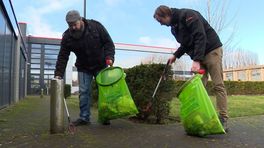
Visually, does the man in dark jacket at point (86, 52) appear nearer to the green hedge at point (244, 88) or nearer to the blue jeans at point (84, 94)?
the blue jeans at point (84, 94)

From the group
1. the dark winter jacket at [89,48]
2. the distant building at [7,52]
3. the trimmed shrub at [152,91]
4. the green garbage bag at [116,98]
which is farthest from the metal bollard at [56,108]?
the distant building at [7,52]

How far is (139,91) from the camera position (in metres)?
7.12

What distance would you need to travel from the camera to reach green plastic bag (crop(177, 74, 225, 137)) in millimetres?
4785

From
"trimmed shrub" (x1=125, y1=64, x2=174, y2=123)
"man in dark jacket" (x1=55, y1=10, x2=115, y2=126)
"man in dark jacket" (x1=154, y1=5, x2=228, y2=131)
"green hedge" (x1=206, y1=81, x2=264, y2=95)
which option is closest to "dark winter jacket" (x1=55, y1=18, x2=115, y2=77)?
"man in dark jacket" (x1=55, y1=10, x2=115, y2=126)

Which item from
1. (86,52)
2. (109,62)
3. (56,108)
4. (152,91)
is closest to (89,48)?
(86,52)

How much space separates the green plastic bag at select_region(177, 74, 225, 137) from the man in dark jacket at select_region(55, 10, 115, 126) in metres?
1.62

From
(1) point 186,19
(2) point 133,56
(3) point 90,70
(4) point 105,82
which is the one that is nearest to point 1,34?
(3) point 90,70

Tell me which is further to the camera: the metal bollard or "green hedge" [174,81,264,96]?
"green hedge" [174,81,264,96]

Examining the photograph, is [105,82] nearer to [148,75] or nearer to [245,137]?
[148,75]

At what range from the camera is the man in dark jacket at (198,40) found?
17.0 ft

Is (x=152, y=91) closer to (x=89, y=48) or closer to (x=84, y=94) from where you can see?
(x=84, y=94)

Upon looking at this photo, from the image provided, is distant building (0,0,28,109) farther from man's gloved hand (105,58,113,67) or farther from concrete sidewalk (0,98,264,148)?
concrete sidewalk (0,98,264,148)

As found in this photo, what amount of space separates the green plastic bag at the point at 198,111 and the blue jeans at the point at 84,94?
1.92 metres

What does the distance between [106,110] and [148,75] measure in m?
1.55
